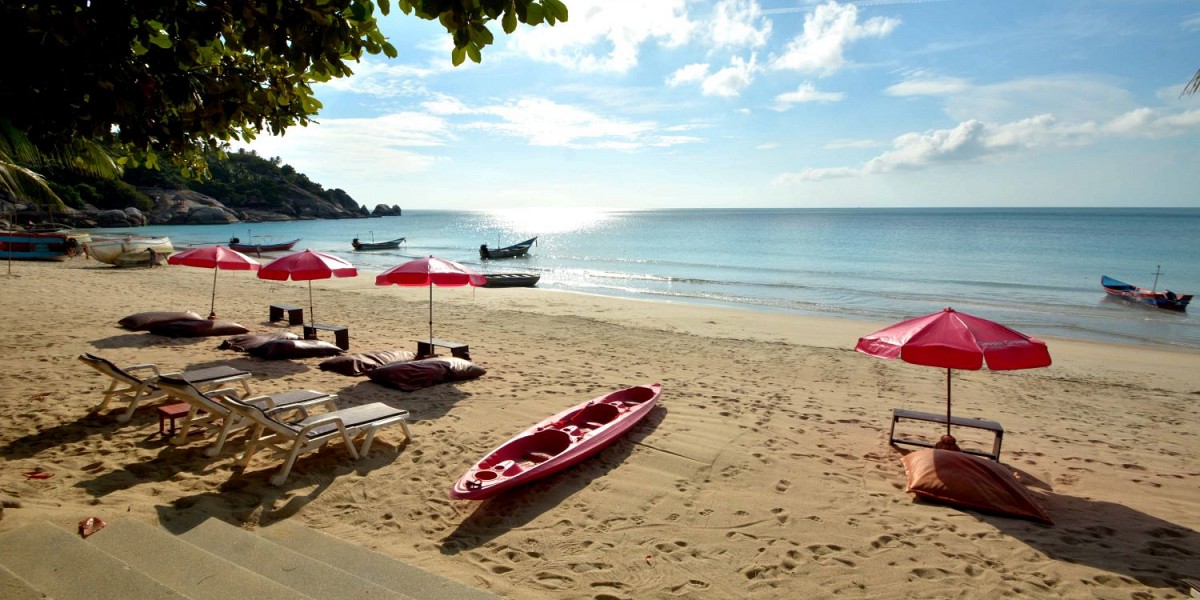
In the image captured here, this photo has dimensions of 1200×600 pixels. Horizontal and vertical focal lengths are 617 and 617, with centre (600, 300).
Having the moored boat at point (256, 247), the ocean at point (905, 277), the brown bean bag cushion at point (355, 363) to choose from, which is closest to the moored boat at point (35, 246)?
the moored boat at point (256, 247)

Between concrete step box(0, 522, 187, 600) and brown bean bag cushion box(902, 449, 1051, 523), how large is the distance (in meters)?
5.54

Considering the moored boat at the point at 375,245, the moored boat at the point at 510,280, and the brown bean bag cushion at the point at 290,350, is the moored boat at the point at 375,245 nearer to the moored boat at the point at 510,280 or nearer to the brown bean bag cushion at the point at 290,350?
the moored boat at the point at 510,280

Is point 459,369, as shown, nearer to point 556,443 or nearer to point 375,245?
point 556,443

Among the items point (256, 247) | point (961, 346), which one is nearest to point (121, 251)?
point (256, 247)

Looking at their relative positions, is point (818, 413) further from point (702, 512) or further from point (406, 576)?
point (406, 576)

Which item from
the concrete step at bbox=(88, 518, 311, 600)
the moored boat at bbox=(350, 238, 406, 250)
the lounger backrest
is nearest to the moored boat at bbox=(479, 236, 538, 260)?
Answer: the moored boat at bbox=(350, 238, 406, 250)

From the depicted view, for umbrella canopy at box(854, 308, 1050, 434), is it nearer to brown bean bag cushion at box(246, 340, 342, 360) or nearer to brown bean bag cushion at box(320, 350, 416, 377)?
brown bean bag cushion at box(320, 350, 416, 377)

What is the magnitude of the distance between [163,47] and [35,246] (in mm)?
32106

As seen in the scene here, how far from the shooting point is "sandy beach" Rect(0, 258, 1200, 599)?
13.9 ft

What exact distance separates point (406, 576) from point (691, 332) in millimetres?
11955

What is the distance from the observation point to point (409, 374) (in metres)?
8.37

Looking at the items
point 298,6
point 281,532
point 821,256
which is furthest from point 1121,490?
point 821,256

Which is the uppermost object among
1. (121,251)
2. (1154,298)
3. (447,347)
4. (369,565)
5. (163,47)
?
(163,47)

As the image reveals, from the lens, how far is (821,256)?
151 ft
